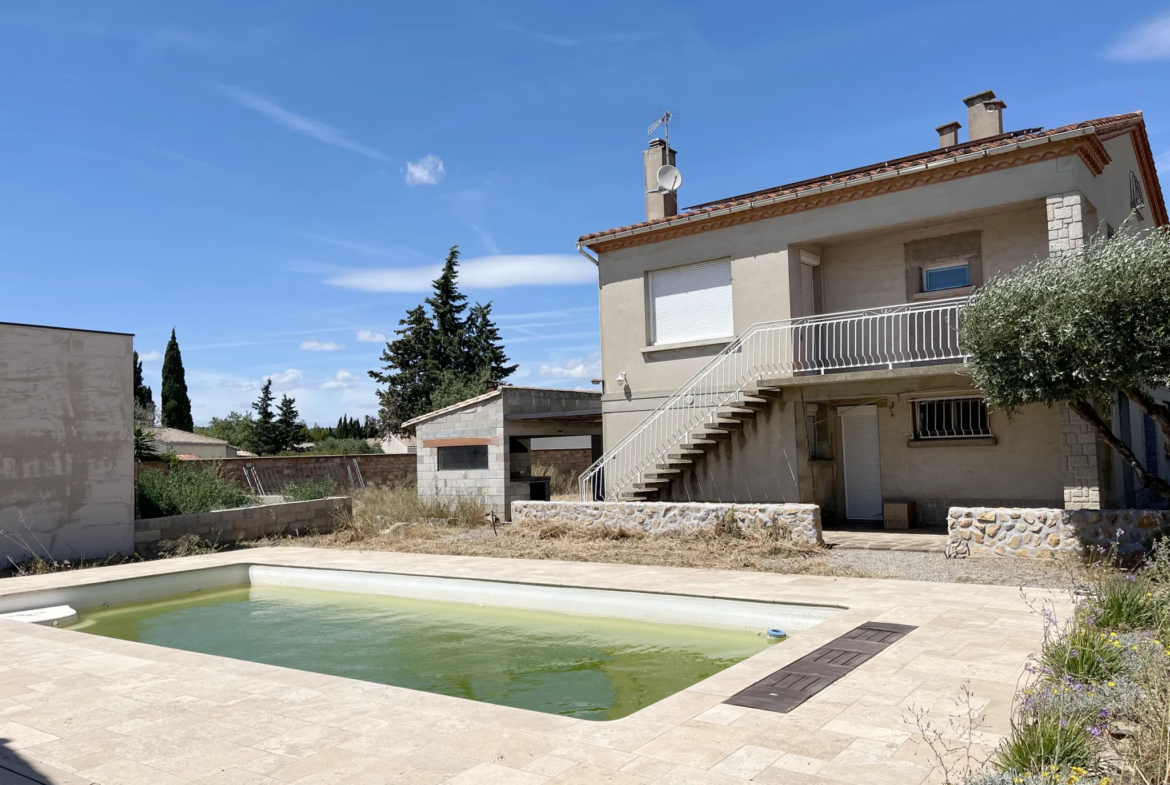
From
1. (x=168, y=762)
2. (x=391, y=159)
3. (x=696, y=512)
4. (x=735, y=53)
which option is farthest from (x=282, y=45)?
(x=168, y=762)

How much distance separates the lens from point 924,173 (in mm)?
13273

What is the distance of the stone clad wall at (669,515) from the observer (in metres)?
11.8

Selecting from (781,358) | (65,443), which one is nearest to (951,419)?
(781,358)

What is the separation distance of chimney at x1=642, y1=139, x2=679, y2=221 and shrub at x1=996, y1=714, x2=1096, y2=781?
A: 1552 cm

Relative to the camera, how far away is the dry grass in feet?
36.4

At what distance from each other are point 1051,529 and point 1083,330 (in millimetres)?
2829

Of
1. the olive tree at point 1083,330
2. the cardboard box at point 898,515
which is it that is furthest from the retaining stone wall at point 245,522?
the olive tree at point 1083,330

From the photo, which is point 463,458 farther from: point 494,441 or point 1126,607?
point 1126,607

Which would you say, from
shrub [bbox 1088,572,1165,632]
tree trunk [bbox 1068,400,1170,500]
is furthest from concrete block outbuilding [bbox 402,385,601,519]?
shrub [bbox 1088,572,1165,632]

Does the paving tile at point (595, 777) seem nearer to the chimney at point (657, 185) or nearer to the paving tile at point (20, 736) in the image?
the paving tile at point (20, 736)

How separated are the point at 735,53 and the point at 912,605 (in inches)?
364

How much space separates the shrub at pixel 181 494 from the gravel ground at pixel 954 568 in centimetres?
1197

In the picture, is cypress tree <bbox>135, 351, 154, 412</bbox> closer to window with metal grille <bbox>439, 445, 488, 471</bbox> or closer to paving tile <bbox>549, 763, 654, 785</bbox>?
window with metal grille <bbox>439, 445, 488, 471</bbox>

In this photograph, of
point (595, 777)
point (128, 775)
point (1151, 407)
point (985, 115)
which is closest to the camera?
point (595, 777)
